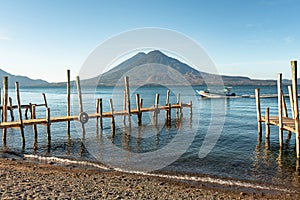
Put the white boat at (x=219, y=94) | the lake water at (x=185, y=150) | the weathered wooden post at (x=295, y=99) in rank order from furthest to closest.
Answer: the white boat at (x=219, y=94), the weathered wooden post at (x=295, y=99), the lake water at (x=185, y=150)

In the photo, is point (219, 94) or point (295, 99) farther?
point (219, 94)

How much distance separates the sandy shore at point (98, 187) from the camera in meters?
9.13

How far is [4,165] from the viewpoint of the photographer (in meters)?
13.3

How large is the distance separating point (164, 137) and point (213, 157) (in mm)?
6985

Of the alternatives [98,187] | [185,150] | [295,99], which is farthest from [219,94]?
[98,187]

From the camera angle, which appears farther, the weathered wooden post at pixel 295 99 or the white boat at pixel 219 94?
the white boat at pixel 219 94

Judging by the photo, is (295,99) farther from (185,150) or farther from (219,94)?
(219,94)

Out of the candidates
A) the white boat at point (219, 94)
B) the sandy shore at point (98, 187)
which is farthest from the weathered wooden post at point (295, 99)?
the white boat at point (219, 94)

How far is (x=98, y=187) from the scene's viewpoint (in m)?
9.98

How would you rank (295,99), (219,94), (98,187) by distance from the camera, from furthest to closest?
(219,94) → (295,99) → (98,187)

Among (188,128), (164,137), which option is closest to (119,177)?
(164,137)

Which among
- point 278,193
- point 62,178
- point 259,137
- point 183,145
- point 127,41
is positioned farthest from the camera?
point 259,137

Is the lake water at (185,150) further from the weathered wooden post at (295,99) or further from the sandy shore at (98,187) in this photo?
the sandy shore at (98,187)

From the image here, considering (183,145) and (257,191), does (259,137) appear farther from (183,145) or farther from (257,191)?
(257,191)
